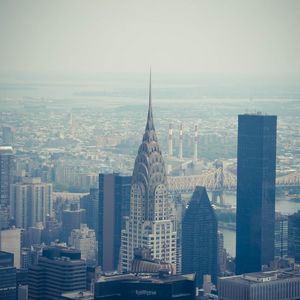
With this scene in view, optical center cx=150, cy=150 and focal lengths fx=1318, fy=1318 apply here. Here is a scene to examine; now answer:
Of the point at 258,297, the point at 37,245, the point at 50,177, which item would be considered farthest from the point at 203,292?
the point at 50,177

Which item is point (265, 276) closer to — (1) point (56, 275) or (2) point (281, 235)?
(1) point (56, 275)

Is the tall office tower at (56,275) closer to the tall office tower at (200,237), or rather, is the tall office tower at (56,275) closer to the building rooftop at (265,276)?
the tall office tower at (200,237)

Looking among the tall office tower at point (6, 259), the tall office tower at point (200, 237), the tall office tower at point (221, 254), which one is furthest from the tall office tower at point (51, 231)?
the tall office tower at point (221, 254)

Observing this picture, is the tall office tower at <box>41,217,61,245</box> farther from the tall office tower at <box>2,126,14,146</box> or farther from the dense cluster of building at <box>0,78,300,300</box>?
the tall office tower at <box>2,126,14,146</box>

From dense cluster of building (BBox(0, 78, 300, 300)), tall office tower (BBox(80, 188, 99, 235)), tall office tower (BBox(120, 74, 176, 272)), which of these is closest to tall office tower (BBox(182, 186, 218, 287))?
dense cluster of building (BBox(0, 78, 300, 300))

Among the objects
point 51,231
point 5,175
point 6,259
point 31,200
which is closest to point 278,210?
point 51,231

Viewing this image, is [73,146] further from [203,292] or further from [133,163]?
[203,292]
